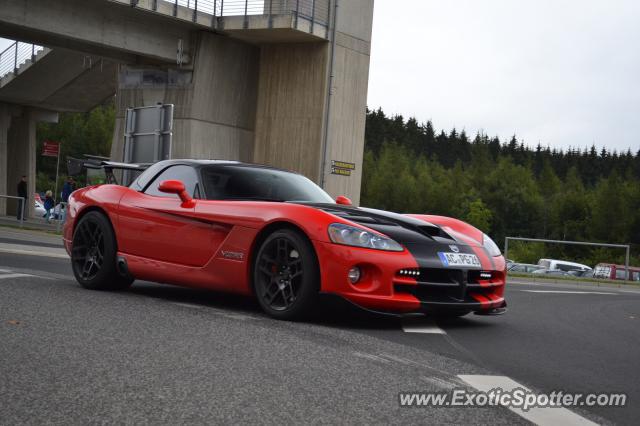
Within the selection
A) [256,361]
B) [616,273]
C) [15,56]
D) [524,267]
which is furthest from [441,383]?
[15,56]

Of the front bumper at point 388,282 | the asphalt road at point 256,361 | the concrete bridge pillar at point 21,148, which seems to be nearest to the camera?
the asphalt road at point 256,361

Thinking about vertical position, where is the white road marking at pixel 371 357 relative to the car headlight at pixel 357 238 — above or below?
below

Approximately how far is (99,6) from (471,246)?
2131 cm

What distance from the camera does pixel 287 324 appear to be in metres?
5.98

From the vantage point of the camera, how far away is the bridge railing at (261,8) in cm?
2734

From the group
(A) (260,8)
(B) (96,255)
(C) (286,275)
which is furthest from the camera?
(A) (260,8)

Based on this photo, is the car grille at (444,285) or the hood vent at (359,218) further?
the hood vent at (359,218)

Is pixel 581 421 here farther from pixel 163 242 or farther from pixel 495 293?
pixel 163 242

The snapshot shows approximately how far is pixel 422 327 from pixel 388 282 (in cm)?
55

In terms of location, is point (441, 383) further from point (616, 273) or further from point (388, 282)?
point (616, 273)

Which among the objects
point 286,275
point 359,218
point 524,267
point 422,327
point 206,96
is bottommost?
point 524,267

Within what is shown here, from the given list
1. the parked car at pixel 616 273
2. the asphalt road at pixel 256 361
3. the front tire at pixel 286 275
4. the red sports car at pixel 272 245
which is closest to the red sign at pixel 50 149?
the parked car at pixel 616 273

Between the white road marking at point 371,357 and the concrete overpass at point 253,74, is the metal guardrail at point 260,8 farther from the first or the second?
the white road marking at point 371,357

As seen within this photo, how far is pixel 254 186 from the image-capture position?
7.26 m
